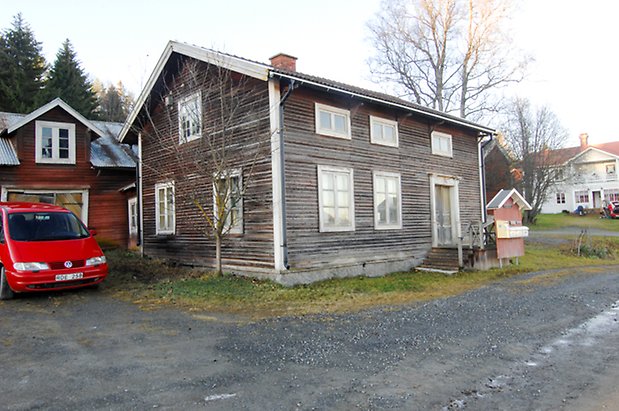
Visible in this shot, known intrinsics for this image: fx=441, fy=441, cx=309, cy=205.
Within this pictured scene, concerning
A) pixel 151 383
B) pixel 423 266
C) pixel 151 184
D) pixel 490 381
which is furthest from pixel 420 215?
pixel 151 383

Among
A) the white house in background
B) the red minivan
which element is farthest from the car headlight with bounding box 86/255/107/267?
the white house in background

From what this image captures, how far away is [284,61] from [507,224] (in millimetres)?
9549

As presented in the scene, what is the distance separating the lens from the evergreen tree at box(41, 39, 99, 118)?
117 feet

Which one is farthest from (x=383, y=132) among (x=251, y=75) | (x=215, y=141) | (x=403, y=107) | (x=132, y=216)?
(x=132, y=216)

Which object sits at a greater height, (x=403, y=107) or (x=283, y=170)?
(x=403, y=107)

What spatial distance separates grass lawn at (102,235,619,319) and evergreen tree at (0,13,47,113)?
80.5ft

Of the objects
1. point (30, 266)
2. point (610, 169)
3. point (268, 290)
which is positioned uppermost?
point (610, 169)

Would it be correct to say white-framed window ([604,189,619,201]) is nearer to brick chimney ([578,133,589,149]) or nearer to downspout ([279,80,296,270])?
brick chimney ([578,133,589,149])

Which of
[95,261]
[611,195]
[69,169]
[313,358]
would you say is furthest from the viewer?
[611,195]

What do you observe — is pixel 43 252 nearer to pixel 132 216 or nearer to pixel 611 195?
pixel 132 216

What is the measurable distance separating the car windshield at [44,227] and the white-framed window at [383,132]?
863 cm

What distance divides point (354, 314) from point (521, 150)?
3205cm

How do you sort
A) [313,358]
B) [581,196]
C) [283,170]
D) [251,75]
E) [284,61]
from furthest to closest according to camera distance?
1. [581,196]
2. [284,61]
3. [251,75]
4. [283,170]
5. [313,358]

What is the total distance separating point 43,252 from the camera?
29.9ft
